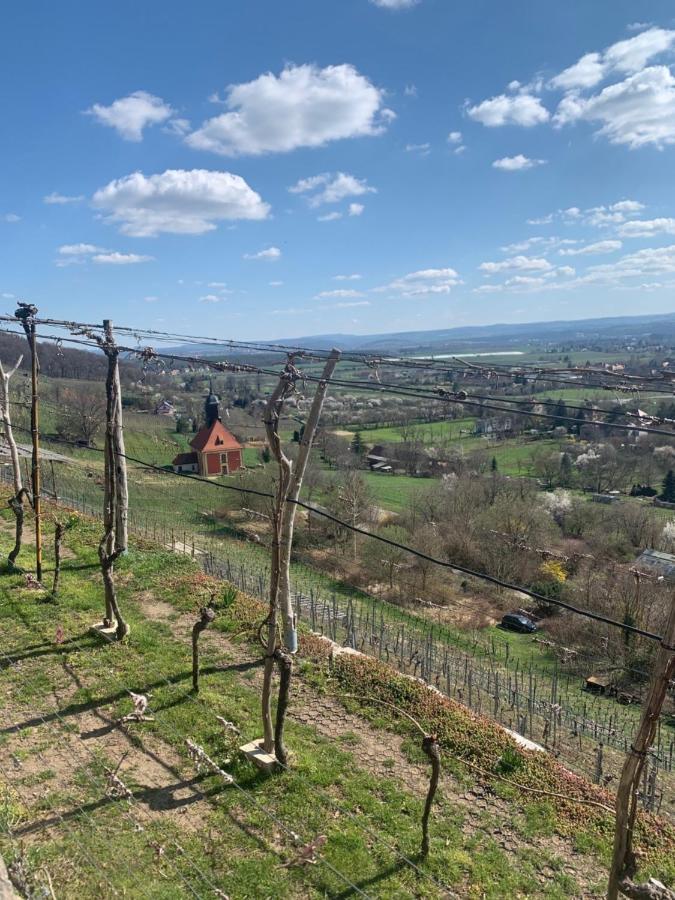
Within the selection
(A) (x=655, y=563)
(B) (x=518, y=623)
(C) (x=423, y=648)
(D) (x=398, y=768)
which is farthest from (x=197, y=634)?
(A) (x=655, y=563)

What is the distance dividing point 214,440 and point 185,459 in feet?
13.3

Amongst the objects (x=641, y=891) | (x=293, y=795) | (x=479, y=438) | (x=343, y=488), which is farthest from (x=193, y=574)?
(x=479, y=438)

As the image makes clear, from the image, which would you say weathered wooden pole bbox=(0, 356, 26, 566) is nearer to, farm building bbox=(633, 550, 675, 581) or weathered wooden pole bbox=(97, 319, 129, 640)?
weathered wooden pole bbox=(97, 319, 129, 640)

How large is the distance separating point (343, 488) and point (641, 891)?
3188 centimetres

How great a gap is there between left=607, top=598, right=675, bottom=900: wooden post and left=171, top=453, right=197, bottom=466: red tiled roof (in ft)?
138

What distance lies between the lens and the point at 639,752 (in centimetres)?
363

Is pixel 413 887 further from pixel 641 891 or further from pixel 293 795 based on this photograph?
pixel 641 891

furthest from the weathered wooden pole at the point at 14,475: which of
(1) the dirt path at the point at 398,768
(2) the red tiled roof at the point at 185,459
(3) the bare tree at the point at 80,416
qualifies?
(2) the red tiled roof at the point at 185,459

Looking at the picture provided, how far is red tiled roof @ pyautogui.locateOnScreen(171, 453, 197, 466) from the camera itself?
4422 cm

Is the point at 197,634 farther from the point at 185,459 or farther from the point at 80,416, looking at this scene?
the point at 185,459

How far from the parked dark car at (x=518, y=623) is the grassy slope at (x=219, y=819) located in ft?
65.2

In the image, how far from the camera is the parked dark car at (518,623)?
2600 cm

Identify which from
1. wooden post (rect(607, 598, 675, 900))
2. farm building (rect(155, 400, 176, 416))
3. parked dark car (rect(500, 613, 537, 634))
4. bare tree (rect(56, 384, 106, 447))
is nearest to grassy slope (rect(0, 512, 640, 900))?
wooden post (rect(607, 598, 675, 900))

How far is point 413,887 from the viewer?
5277 mm
